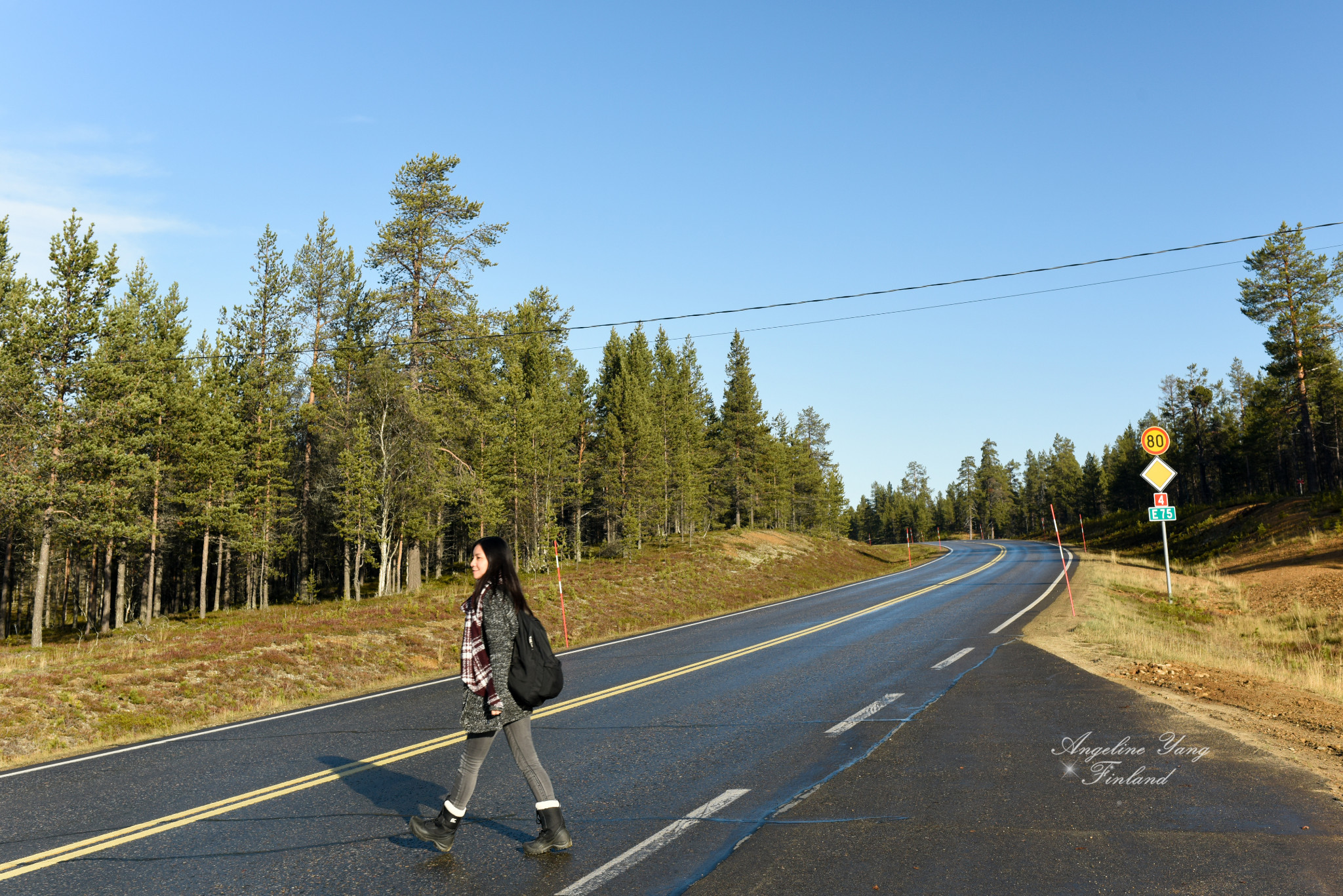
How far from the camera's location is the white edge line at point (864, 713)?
7.99 metres

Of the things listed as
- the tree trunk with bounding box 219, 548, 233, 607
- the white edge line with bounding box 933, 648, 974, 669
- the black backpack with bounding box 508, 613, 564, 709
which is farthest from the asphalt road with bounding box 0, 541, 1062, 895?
the tree trunk with bounding box 219, 548, 233, 607

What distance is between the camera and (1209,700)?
898 cm

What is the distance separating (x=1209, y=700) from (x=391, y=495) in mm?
29357

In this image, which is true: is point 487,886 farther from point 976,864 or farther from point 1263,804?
point 1263,804

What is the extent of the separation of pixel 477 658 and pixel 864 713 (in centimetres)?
517

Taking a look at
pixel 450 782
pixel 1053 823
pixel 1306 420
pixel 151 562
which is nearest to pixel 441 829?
pixel 450 782

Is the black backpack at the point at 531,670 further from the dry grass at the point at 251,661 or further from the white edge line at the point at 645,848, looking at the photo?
the dry grass at the point at 251,661

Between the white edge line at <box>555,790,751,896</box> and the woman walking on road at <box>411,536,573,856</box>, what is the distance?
41cm

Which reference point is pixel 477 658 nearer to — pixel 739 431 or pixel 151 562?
pixel 151 562

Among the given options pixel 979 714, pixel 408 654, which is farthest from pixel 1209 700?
pixel 408 654

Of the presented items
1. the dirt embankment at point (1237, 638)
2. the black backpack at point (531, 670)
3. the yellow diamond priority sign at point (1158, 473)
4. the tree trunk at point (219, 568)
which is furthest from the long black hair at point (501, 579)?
the tree trunk at point (219, 568)

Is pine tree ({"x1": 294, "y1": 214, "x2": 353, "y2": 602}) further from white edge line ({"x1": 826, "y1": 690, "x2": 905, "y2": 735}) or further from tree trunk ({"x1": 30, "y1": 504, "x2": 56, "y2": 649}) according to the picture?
white edge line ({"x1": 826, "y1": 690, "x2": 905, "y2": 735})

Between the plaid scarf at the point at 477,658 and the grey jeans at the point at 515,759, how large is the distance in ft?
0.74

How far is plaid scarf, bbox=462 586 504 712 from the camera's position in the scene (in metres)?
5.04
